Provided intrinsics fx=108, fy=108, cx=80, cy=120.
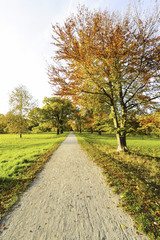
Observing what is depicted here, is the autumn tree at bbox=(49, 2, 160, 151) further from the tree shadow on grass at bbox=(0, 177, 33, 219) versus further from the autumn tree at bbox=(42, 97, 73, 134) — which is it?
the autumn tree at bbox=(42, 97, 73, 134)

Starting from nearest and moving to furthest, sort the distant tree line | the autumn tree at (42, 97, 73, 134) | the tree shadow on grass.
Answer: the tree shadow on grass, the distant tree line, the autumn tree at (42, 97, 73, 134)

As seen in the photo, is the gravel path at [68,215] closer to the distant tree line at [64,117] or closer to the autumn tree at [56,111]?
the distant tree line at [64,117]

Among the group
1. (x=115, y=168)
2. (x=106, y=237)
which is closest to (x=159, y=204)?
(x=106, y=237)

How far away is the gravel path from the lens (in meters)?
2.30

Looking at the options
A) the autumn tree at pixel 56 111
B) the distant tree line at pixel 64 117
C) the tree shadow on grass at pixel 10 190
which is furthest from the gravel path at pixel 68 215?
the autumn tree at pixel 56 111

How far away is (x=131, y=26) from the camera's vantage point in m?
5.38

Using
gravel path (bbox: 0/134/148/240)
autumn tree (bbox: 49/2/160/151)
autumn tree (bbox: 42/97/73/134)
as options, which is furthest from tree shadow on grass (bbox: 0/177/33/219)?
autumn tree (bbox: 42/97/73/134)

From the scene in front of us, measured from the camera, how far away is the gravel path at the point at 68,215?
230 centimetres

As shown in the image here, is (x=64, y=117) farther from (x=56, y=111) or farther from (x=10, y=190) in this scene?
(x=10, y=190)

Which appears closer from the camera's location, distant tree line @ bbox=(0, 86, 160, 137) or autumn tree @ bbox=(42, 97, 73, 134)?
distant tree line @ bbox=(0, 86, 160, 137)

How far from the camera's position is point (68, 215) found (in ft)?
9.16

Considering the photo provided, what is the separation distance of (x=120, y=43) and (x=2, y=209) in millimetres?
7518

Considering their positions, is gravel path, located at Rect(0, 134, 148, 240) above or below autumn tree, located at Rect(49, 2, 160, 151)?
below

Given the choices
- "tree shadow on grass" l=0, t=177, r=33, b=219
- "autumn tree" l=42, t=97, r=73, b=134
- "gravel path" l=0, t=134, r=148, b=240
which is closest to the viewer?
"gravel path" l=0, t=134, r=148, b=240
